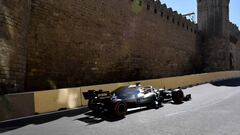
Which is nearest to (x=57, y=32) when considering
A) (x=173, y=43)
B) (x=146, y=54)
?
(x=146, y=54)

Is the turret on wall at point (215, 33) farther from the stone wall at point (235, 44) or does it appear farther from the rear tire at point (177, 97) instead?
the rear tire at point (177, 97)

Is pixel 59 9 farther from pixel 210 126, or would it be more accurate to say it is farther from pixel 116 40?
pixel 210 126

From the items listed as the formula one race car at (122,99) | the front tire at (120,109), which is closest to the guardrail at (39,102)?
the formula one race car at (122,99)

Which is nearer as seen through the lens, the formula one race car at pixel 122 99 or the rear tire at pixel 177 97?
the formula one race car at pixel 122 99

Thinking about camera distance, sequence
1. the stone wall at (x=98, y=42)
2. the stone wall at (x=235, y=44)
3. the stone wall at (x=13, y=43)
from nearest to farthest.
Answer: the stone wall at (x=13, y=43), the stone wall at (x=98, y=42), the stone wall at (x=235, y=44)

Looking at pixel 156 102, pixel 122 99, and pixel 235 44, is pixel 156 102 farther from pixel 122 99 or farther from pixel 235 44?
pixel 235 44

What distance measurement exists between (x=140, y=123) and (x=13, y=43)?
20.2 ft

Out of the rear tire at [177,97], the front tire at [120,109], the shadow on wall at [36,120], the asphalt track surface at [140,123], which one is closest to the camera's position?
the asphalt track surface at [140,123]

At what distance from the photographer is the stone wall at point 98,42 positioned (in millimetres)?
14961

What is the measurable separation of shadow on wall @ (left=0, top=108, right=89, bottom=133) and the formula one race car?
0.99m

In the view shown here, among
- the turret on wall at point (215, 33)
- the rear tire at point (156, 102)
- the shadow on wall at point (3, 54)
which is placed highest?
the turret on wall at point (215, 33)

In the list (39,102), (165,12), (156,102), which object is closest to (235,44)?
(165,12)

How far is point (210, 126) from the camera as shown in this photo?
8883 millimetres

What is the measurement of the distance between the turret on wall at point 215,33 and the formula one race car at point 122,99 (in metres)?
26.7
